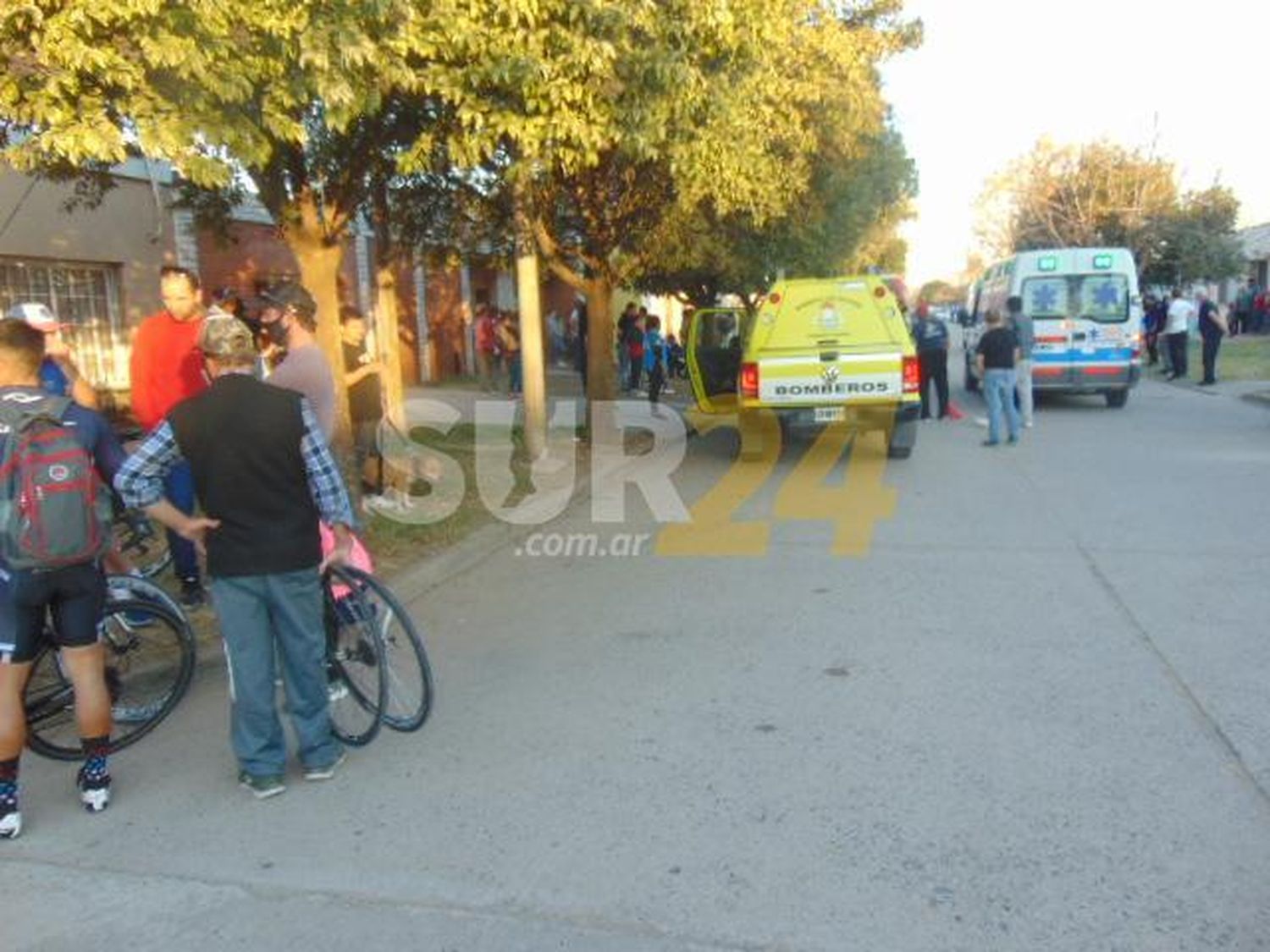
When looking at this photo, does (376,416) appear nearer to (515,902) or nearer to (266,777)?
(266,777)

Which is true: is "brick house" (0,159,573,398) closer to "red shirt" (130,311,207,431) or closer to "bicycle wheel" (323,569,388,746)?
"red shirt" (130,311,207,431)

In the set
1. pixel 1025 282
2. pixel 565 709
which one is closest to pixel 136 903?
pixel 565 709

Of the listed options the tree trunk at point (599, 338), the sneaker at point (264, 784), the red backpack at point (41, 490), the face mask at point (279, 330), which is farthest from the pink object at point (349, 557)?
the tree trunk at point (599, 338)

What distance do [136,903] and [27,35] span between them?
4456mm

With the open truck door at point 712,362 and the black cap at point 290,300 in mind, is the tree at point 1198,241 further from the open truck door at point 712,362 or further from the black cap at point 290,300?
the black cap at point 290,300

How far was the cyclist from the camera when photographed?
3844mm

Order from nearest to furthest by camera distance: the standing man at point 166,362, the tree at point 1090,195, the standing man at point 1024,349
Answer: the standing man at point 166,362, the standing man at point 1024,349, the tree at point 1090,195

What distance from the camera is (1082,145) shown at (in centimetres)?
4172

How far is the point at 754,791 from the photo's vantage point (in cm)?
396

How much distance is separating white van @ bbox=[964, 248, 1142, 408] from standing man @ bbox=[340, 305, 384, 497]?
10.6 meters

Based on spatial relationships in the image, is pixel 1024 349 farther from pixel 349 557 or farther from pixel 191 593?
pixel 349 557

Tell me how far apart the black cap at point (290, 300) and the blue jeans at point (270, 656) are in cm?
199

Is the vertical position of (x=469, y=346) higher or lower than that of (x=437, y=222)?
lower

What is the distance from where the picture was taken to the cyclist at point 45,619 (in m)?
3.84
